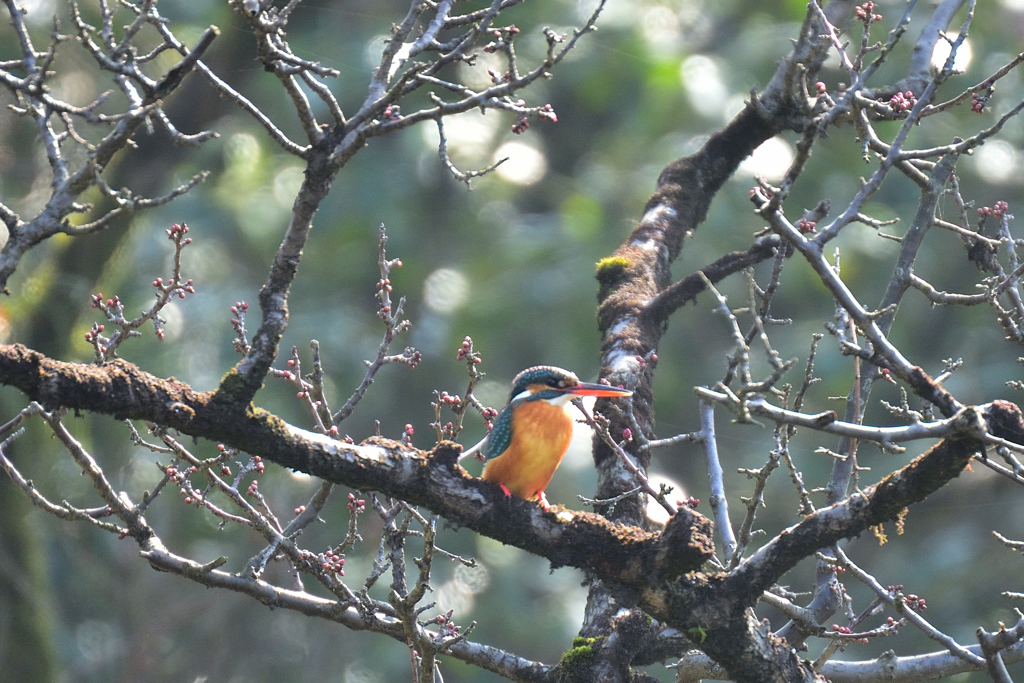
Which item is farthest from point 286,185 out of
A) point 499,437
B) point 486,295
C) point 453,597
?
point 499,437

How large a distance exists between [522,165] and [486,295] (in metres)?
3.70

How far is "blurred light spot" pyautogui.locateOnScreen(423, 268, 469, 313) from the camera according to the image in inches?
604

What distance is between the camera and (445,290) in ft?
51.6

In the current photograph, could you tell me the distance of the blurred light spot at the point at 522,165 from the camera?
17.3m

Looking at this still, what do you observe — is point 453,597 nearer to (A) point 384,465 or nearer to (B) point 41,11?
(B) point 41,11

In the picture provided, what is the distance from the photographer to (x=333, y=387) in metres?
14.1

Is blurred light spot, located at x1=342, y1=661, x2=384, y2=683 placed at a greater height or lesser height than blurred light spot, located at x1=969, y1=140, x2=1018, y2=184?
lesser

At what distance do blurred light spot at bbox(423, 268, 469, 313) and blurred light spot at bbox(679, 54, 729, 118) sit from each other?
4888mm

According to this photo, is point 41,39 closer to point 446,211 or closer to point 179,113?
point 179,113

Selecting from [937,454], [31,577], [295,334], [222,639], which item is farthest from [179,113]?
[937,454]

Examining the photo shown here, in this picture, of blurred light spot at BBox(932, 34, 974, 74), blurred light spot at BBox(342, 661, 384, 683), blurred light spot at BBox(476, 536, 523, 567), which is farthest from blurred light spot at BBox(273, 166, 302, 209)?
blurred light spot at BBox(932, 34, 974, 74)

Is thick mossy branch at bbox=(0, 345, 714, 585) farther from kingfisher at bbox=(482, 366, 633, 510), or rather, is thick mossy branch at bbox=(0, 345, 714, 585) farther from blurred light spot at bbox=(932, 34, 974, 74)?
blurred light spot at bbox=(932, 34, 974, 74)

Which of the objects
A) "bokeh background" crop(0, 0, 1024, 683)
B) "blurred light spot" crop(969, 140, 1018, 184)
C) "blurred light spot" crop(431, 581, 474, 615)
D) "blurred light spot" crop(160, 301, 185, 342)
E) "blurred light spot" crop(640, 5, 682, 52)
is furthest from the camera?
"blurred light spot" crop(640, 5, 682, 52)

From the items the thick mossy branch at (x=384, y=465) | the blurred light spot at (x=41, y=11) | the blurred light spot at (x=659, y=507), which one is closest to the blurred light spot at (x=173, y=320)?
the blurred light spot at (x=41, y=11)
